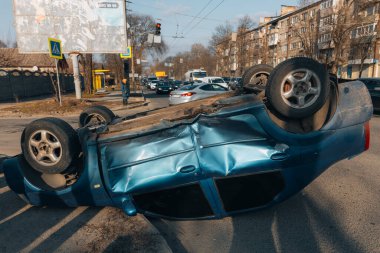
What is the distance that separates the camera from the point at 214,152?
8.49 feet

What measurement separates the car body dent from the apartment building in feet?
85.0

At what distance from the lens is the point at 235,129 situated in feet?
8.61

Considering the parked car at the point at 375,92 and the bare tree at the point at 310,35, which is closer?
the parked car at the point at 375,92

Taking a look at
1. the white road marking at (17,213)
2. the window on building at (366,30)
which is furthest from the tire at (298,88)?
the window on building at (366,30)

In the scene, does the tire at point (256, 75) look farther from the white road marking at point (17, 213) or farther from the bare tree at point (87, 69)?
the bare tree at point (87, 69)

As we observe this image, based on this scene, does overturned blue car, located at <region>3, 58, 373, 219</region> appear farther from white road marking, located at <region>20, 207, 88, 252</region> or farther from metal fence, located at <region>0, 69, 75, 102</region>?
metal fence, located at <region>0, 69, 75, 102</region>

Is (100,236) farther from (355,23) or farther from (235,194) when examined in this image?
(355,23)

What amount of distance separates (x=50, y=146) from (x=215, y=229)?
1.99m

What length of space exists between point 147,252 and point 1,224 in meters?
1.85

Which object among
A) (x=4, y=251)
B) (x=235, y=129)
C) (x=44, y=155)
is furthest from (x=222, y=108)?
(x=4, y=251)

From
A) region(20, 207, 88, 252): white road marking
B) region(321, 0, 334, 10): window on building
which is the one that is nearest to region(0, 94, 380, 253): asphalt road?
A: region(20, 207, 88, 252): white road marking

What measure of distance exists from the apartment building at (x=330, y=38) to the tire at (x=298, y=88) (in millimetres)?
25733

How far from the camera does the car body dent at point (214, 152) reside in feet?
8.52

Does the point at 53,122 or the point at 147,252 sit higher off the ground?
the point at 53,122
